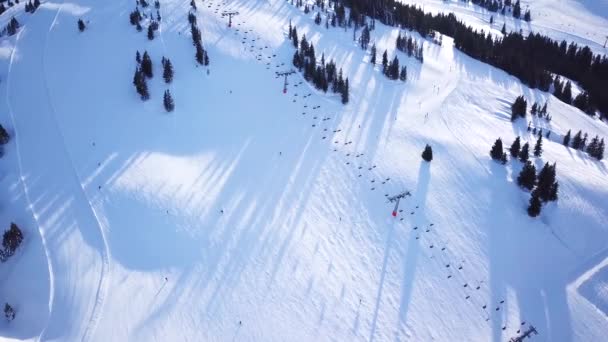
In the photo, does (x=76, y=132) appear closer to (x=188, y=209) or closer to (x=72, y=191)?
(x=72, y=191)

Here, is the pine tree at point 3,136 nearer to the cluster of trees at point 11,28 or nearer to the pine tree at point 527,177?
the cluster of trees at point 11,28

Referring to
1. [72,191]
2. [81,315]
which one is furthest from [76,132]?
[81,315]

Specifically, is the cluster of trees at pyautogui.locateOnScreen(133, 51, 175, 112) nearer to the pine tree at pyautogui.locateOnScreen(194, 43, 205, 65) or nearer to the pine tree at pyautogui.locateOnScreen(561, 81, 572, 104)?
the pine tree at pyautogui.locateOnScreen(194, 43, 205, 65)

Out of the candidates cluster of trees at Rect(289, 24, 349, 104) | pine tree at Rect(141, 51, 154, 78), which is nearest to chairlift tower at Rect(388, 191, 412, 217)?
cluster of trees at Rect(289, 24, 349, 104)

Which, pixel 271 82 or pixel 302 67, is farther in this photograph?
pixel 302 67

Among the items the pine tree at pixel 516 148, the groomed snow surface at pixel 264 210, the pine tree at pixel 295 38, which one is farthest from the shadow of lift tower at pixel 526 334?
the pine tree at pixel 295 38
